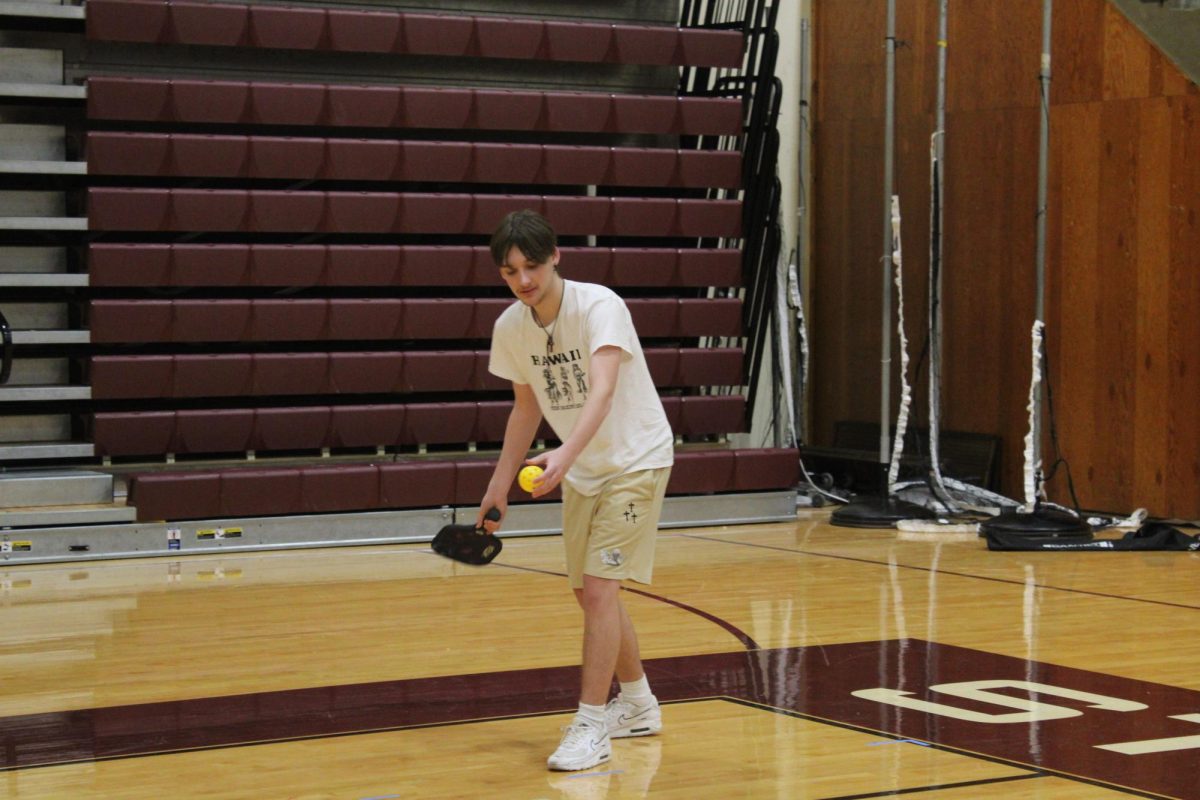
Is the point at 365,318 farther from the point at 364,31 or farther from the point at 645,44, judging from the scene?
the point at 645,44

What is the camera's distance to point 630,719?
12.6 ft

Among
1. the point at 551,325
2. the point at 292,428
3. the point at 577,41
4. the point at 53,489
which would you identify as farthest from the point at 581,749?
the point at 577,41

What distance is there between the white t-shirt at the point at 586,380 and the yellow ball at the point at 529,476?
478 millimetres

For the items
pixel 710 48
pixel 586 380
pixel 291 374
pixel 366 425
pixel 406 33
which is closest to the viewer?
pixel 586 380

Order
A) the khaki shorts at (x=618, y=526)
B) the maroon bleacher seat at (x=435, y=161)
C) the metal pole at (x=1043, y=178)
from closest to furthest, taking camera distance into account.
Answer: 1. the khaki shorts at (x=618, y=526)
2. the metal pole at (x=1043, y=178)
3. the maroon bleacher seat at (x=435, y=161)

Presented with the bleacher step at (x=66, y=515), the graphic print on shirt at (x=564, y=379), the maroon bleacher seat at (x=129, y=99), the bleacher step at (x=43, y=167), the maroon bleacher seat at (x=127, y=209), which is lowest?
the bleacher step at (x=66, y=515)

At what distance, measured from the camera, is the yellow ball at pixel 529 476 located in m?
3.12

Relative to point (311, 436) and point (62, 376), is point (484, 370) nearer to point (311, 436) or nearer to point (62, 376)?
point (311, 436)

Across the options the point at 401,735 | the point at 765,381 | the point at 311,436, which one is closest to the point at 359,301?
the point at 311,436

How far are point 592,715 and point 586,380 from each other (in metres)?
0.78

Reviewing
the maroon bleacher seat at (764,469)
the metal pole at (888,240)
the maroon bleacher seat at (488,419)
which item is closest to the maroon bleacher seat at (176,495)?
the maroon bleacher seat at (488,419)

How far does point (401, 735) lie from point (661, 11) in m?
6.71

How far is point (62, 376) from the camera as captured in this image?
26.8 feet

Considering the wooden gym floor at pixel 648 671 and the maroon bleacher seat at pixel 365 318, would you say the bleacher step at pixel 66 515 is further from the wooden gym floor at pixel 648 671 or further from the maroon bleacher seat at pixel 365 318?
the maroon bleacher seat at pixel 365 318
